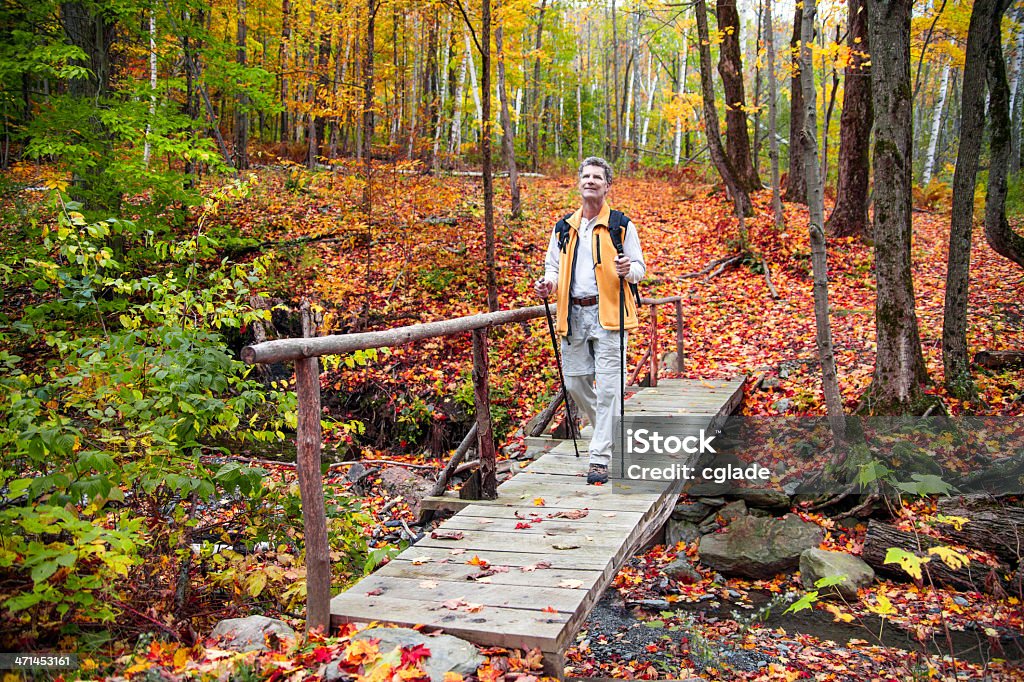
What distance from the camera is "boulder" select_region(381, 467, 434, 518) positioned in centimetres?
814

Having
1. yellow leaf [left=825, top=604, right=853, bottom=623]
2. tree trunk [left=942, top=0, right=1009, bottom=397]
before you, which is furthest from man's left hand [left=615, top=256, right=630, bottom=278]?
tree trunk [left=942, top=0, right=1009, bottom=397]

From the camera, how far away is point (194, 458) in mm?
3850

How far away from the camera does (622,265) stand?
16.3ft

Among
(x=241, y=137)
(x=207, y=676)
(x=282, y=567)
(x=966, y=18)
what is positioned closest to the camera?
(x=207, y=676)

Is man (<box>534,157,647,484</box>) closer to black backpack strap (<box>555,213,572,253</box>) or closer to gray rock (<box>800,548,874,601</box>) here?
black backpack strap (<box>555,213,572,253</box>)

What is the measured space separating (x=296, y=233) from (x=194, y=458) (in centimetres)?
1167

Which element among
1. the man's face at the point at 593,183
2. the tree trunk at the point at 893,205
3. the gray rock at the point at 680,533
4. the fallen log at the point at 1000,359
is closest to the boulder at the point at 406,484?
the gray rock at the point at 680,533

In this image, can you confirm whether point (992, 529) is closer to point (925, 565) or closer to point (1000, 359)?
point (925, 565)

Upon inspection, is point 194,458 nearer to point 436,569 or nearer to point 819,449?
point 436,569

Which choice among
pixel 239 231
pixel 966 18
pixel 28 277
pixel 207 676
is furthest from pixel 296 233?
pixel 966 18

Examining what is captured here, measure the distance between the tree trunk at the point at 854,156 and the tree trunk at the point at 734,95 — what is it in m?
2.33

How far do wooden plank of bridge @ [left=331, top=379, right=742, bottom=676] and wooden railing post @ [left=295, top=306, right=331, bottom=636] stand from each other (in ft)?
0.40

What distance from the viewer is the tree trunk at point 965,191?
720 centimetres

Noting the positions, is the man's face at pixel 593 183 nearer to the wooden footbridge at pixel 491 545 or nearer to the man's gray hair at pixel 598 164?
the man's gray hair at pixel 598 164
